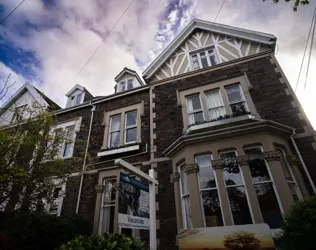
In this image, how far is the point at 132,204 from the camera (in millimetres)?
4914

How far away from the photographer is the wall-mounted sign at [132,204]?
4.49 m

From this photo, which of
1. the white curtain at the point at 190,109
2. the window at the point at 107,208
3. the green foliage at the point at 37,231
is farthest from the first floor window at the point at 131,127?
the green foliage at the point at 37,231

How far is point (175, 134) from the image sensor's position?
373 inches

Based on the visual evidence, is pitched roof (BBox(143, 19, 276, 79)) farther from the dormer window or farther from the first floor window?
the first floor window

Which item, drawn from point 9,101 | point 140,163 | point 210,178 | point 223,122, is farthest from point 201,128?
point 9,101

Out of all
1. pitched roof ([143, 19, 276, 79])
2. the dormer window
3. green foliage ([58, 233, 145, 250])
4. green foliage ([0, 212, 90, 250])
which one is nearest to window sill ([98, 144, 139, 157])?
green foliage ([0, 212, 90, 250])

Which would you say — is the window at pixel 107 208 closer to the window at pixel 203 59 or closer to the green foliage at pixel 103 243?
the green foliage at pixel 103 243

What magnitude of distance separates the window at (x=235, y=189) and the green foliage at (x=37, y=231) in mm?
5699

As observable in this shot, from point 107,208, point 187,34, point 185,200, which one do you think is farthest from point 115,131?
point 187,34

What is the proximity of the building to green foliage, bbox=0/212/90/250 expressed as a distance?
5.34 feet

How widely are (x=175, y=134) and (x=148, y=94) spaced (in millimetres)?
3441

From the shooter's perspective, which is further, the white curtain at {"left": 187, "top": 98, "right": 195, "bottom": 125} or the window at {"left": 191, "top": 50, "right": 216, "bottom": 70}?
the window at {"left": 191, "top": 50, "right": 216, "bottom": 70}

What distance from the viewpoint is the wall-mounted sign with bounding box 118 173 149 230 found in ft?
14.7

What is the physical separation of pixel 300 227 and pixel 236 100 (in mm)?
6277
